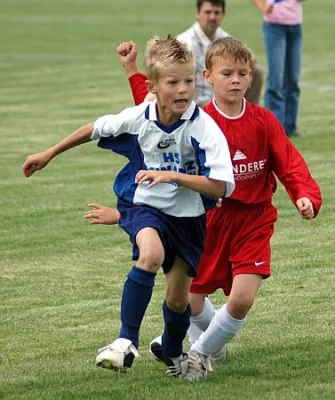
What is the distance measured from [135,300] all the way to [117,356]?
1.08 feet

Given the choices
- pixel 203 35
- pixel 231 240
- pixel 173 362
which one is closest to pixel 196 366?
pixel 173 362

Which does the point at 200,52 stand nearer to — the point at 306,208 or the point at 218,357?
the point at 218,357

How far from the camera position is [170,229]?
597 cm

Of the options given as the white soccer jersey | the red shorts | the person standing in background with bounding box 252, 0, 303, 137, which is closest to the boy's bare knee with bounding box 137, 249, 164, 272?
the white soccer jersey

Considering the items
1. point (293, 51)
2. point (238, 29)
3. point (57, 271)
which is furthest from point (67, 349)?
point (238, 29)

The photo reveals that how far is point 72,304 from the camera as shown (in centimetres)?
826

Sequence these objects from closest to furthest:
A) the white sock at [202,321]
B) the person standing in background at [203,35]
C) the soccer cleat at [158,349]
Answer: the soccer cleat at [158,349] < the white sock at [202,321] < the person standing in background at [203,35]

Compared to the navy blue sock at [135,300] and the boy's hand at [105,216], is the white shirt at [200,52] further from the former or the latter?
the navy blue sock at [135,300]

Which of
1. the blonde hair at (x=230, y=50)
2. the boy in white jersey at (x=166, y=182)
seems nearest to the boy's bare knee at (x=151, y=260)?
the boy in white jersey at (x=166, y=182)


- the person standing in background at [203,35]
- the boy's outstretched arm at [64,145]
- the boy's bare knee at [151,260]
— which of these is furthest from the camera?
the person standing in background at [203,35]

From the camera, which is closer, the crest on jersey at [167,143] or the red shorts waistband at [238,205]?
the crest on jersey at [167,143]

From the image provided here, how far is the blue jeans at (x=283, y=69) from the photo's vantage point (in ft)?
52.6

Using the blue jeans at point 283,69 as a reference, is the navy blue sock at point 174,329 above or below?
above

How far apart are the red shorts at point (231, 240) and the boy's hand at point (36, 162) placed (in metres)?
0.90
